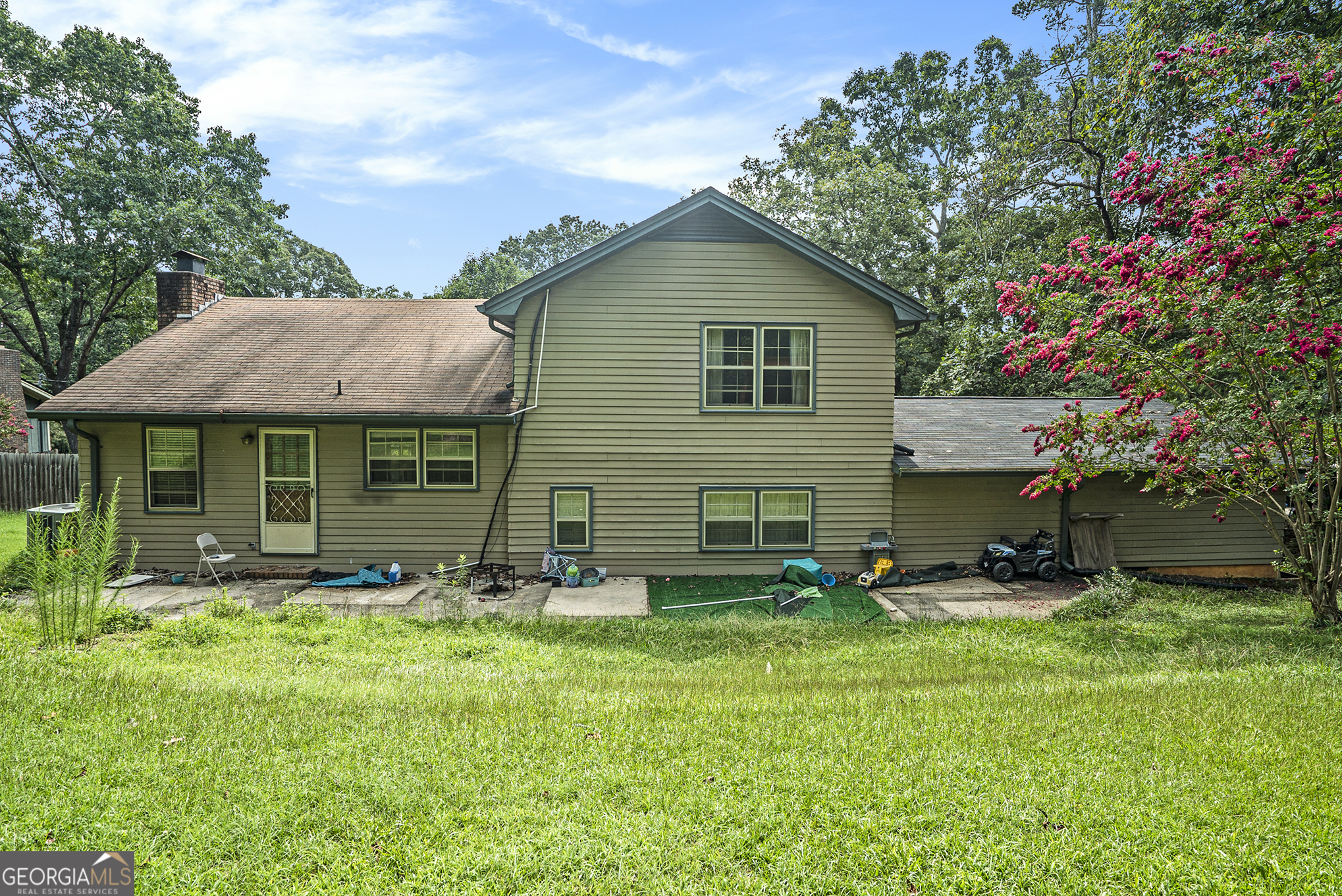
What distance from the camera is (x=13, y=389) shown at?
933 inches

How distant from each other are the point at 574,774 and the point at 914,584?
8722 millimetres

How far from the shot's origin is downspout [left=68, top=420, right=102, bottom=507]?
10.9 m

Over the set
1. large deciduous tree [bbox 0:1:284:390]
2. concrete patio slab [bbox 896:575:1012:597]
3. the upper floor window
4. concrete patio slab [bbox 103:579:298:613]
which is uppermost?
large deciduous tree [bbox 0:1:284:390]

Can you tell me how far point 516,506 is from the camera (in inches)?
439

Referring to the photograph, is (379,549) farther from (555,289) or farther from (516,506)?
(555,289)

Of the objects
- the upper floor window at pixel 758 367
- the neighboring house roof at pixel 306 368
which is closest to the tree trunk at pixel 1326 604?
the upper floor window at pixel 758 367

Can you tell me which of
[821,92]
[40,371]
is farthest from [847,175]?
[40,371]

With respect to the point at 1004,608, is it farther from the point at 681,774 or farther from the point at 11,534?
the point at 11,534

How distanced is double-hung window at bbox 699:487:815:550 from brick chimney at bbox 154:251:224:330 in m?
11.3

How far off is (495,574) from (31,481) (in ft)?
58.4

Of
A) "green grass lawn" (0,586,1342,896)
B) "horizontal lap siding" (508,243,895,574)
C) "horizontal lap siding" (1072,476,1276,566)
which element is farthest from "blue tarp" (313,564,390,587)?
"horizontal lap siding" (1072,476,1276,566)

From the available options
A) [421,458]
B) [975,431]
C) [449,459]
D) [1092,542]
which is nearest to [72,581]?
[421,458]

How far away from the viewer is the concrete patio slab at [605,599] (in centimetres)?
917

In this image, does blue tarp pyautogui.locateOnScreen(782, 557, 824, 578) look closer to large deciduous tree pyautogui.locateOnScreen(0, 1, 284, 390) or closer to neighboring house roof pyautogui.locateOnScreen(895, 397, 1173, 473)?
neighboring house roof pyautogui.locateOnScreen(895, 397, 1173, 473)
